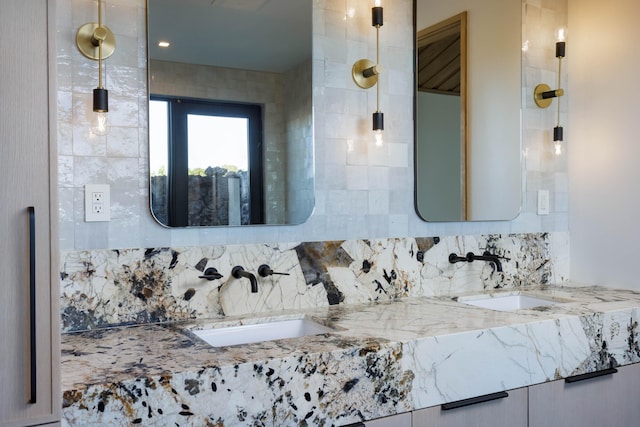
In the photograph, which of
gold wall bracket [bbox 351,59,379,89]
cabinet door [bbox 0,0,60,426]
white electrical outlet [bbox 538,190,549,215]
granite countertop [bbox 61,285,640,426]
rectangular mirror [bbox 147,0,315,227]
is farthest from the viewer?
white electrical outlet [bbox 538,190,549,215]

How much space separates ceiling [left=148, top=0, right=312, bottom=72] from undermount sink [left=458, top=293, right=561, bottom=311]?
4.07 feet

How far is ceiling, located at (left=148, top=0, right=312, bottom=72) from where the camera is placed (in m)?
1.85

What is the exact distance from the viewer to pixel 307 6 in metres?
2.13

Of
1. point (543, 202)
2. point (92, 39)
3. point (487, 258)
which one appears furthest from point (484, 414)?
point (92, 39)

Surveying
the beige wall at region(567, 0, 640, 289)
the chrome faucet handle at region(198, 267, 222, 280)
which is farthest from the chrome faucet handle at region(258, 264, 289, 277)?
the beige wall at region(567, 0, 640, 289)

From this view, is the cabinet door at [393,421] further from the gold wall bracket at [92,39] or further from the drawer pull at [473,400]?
the gold wall bracket at [92,39]

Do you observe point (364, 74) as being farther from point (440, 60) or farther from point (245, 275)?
point (245, 275)

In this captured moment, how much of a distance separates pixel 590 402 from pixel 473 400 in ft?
1.81

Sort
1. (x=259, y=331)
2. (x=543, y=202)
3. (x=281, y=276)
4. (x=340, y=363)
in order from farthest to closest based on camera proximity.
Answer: (x=543, y=202) < (x=281, y=276) < (x=259, y=331) < (x=340, y=363)

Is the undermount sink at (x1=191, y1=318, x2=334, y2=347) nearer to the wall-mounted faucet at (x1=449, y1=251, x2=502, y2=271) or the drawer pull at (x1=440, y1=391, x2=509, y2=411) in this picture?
the drawer pull at (x1=440, y1=391, x2=509, y2=411)

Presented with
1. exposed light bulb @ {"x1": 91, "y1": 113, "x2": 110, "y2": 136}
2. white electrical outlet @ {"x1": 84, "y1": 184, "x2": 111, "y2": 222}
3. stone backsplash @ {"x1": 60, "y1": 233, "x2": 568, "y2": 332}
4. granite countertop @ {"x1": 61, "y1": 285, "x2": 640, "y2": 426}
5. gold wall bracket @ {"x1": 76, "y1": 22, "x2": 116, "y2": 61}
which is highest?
gold wall bracket @ {"x1": 76, "y1": 22, "x2": 116, "y2": 61}

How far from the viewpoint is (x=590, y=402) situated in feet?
6.32

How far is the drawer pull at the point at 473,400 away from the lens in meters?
1.62

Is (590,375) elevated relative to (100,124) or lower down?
lower down
